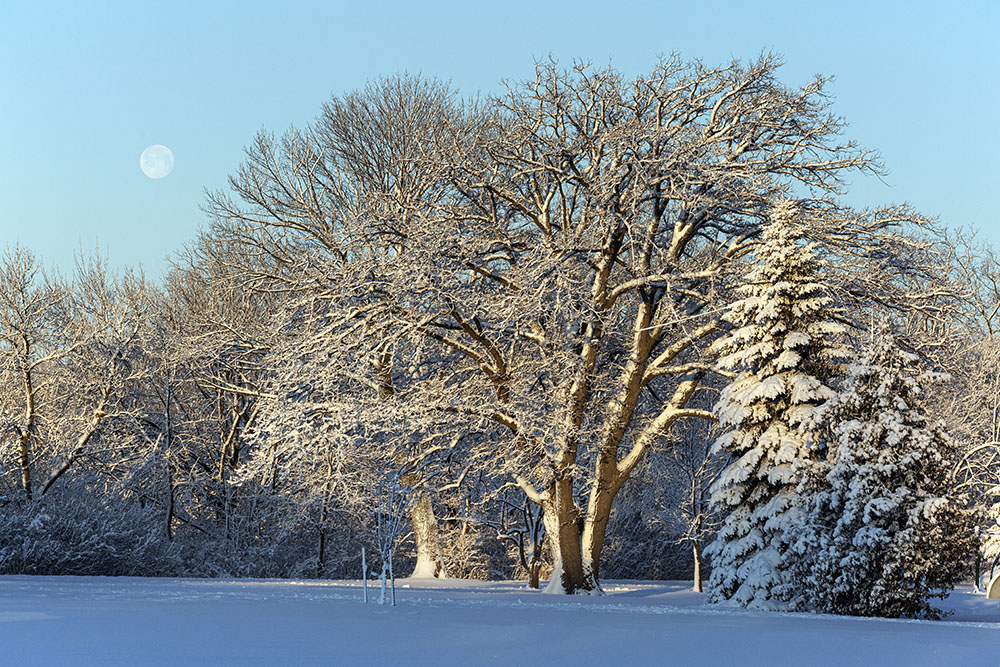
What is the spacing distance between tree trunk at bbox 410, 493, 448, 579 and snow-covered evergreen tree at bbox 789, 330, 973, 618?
41.6 feet

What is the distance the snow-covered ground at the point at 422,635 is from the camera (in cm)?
852

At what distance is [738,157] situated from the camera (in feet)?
67.7

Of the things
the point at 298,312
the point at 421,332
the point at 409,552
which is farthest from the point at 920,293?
the point at 409,552

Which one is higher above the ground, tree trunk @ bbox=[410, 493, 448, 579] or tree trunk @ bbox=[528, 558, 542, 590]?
tree trunk @ bbox=[410, 493, 448, 579]

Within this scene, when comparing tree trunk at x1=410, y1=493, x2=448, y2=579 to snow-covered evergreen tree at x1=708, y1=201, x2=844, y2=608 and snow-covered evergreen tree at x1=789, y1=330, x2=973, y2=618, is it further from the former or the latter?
snow-covered evergreen tree at x1=789, y1=330, x2=973, y2=618

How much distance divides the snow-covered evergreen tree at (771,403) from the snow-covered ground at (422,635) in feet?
7.34

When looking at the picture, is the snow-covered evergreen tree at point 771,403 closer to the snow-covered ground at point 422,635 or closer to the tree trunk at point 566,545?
the snow-covered ground at point 422,635

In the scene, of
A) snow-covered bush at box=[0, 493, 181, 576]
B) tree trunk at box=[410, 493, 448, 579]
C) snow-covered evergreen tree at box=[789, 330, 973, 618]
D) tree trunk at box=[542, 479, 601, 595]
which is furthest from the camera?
tree trunk at box=[410, 493, 448, 579]

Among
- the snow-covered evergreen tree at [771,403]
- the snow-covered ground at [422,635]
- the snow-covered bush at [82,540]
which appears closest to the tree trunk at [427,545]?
the snow-covered bush at [82,540]

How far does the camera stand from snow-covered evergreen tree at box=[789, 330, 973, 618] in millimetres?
15016

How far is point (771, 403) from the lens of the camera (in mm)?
17547

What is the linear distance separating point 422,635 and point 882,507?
327 inches

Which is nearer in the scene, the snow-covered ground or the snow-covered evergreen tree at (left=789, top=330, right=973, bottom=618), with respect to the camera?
the snow-covered ground

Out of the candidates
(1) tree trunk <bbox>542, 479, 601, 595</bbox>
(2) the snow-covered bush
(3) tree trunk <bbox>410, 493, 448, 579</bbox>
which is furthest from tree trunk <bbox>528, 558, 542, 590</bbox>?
(2) the snow-covered bush
